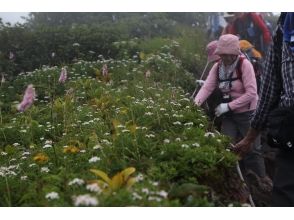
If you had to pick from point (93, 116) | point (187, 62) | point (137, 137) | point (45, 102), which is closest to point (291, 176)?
point (137, 137)

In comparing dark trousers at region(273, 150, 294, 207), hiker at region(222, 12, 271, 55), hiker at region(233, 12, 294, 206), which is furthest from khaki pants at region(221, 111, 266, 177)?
hiker at region(222, 12, 271, 55)

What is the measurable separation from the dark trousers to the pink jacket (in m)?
2.13

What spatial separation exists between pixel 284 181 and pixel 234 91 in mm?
2367

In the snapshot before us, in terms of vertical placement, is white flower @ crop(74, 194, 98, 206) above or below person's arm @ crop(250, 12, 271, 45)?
below

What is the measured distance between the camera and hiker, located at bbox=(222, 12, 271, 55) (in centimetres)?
915

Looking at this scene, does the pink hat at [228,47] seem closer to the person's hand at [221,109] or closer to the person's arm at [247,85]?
the person's arm at [247,85]

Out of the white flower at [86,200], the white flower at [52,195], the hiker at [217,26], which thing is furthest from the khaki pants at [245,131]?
the hiker at [217,26]

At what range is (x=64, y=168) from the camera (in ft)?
11.7

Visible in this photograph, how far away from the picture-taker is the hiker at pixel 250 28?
9148 mm

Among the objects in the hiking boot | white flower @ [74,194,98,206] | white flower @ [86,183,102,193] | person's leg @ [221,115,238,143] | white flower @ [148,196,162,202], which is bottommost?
the hiking boot

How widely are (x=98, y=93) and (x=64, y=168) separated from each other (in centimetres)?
300

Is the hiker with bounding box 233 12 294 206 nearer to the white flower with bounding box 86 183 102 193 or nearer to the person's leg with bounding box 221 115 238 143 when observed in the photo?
the white flower with bounding box 86 183 102 193

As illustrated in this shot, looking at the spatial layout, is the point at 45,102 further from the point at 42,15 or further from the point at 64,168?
the point at 42,15

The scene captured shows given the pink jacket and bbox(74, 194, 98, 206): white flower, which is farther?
the pink jacket
